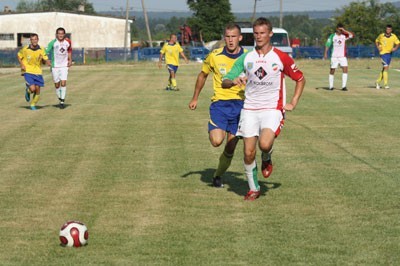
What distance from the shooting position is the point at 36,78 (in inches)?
859

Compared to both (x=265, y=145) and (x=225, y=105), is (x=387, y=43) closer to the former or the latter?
(x=225, y=105)

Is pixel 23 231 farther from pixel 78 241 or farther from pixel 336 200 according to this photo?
pixel 336 200

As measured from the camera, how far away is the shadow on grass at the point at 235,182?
10.9 m

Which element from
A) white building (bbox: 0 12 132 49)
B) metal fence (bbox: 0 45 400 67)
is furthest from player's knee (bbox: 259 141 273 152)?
white building (bbox: 0 12 132 49)

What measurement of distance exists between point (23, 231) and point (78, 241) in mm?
1016

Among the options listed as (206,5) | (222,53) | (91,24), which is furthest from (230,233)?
(206,5)

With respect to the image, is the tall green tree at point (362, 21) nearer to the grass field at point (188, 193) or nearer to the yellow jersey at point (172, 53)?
the yellow jersey at point (172, 53)

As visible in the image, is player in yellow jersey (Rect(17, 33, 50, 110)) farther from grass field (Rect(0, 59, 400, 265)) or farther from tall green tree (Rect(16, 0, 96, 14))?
tall green tree (Rect(16, 0, 96, 14))

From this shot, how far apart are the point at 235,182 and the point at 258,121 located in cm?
181

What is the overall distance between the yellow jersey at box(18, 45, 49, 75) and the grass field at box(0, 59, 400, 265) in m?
1.84

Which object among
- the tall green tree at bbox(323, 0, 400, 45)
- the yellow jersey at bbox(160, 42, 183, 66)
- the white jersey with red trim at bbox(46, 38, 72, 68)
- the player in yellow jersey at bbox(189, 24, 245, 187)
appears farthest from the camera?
the tall green tree at bbox(323, 0, 400, 45)

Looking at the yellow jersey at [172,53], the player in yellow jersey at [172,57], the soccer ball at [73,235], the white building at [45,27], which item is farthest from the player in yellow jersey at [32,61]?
the white building at [45,27]

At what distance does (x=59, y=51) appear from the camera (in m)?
21.8

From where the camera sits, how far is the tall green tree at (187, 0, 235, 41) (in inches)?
4567
